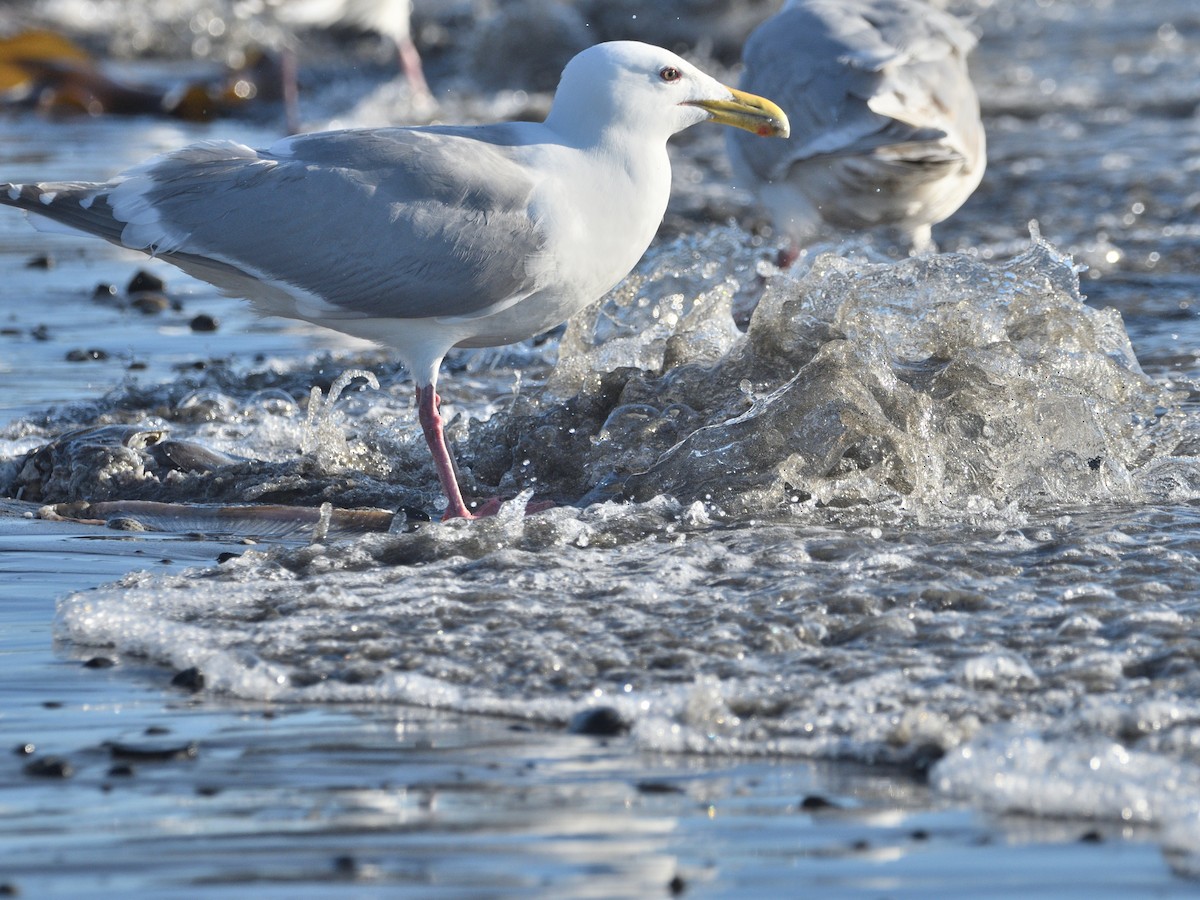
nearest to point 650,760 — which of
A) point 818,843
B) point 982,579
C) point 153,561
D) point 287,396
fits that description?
point 818,843

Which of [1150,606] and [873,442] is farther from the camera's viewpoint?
[873,442]

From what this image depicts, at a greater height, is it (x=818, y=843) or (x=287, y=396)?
(x=287, y=396)

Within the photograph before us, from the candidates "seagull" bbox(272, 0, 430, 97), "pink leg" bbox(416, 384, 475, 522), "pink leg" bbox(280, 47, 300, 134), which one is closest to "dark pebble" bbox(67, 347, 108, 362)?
"pink leg" bbox(416, 384, 475, 522)

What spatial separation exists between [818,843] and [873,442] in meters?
2.41

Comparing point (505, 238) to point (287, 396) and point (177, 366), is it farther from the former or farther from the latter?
point (177, 366)

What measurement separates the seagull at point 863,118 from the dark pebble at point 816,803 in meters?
4.63

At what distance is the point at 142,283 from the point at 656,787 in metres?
5.94

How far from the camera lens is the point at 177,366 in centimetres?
728

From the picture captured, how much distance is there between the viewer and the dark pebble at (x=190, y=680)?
3.79m

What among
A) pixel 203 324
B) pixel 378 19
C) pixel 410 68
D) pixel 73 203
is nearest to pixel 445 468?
pixel 73 203

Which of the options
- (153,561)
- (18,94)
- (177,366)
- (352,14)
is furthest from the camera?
(352,14)

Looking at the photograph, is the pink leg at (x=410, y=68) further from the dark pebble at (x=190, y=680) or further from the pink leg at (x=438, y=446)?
the dark pebble at (x=190, y=680)

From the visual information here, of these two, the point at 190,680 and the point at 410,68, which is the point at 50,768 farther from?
the point at 410,68

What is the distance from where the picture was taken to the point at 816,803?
10.4 feet
